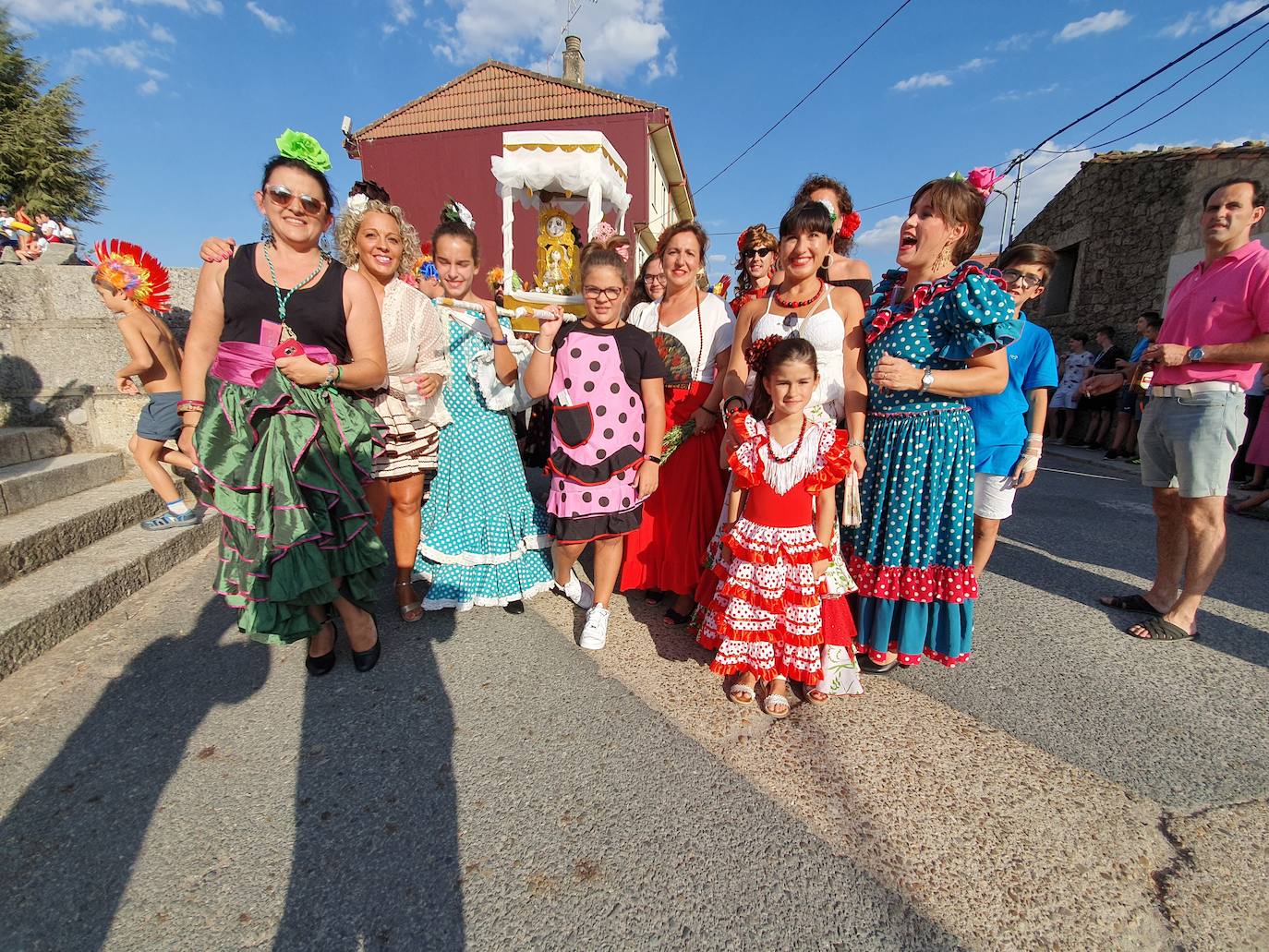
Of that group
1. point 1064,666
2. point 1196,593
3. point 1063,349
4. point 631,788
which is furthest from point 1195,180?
point 631,788

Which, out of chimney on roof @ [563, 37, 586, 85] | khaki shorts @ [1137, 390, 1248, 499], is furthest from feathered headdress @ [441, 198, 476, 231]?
chimney on roof @ [563, 37, 586, 85]

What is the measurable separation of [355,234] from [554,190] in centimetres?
359

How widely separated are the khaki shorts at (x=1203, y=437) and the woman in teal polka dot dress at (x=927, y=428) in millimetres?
1508

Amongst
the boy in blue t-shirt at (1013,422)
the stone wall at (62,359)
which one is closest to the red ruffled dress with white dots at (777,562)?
the boy in blue t-shirt at (1013,422)

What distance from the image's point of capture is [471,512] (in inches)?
116

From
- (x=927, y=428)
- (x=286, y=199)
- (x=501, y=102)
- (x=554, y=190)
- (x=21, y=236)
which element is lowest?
(x=927, y=428)

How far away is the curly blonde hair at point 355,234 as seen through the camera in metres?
2.67

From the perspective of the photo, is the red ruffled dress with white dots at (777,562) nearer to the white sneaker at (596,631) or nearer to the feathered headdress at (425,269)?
the white sneaker at (596,631)

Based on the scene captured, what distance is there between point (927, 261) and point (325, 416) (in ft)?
7.81

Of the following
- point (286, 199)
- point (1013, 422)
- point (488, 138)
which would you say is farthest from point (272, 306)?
point (488, 138)

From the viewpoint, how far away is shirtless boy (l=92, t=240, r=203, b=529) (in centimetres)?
344

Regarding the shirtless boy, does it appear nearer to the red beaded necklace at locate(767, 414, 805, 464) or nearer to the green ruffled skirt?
the green ruffled skirt

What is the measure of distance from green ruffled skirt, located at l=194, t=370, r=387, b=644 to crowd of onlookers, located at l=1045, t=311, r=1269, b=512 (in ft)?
24.4

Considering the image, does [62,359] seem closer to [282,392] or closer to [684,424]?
[282,392]
